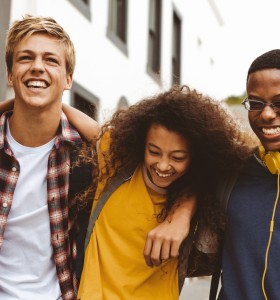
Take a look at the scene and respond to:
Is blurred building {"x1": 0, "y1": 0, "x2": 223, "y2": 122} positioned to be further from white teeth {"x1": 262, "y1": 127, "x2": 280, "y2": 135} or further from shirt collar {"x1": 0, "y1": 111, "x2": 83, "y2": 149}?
white teeth {"x1": 262, "y1": 127, "x2": 280, "y2": 135}

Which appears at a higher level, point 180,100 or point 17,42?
point 17,42

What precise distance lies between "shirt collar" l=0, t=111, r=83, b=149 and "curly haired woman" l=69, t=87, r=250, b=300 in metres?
0.17

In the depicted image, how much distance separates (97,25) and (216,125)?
6.78 metres

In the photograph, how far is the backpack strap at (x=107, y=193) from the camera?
3.24 meters

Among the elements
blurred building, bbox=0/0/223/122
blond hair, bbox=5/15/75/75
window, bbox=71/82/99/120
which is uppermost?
blurred building, bbox=0/0/223/122

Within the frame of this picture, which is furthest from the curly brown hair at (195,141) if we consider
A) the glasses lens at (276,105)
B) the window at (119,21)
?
the window at (119,21)

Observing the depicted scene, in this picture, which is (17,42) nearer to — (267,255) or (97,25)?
(267,255)

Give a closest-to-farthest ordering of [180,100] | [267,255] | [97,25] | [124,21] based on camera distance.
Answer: [267,255] → [180,100] → [97,25] → [124,21]

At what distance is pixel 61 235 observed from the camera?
10.9ft

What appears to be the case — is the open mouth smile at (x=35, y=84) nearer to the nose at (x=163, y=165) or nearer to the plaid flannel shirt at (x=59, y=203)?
the plaid flannel shirt at (x=59, y=203)

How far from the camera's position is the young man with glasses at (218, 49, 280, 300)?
2.98m

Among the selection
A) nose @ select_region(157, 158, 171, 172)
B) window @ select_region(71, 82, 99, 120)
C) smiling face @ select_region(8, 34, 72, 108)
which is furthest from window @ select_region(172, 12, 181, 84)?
nose @ select_region(157, 158, 171, 172)

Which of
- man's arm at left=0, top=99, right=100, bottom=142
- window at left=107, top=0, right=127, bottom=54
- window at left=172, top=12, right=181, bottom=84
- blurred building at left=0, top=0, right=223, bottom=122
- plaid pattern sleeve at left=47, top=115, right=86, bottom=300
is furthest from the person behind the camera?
window at left=172, top=12, right=181, bottom=84

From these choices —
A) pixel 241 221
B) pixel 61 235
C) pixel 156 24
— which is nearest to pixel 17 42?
pixel 61 235
